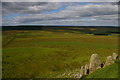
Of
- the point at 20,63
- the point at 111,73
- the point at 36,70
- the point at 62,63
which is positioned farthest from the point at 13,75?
the point at 111,73

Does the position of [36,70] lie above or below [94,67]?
below

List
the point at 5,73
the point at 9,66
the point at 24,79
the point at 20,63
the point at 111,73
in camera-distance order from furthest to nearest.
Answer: the point at 20,63 → the point at 9,66 → the point at 5,73 → the point at 24,79 → the point at 111,73

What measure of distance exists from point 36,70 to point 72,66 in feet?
30.9

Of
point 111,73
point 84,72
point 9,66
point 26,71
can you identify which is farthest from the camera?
point 9,66

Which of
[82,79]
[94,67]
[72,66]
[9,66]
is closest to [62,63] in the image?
[72,66]

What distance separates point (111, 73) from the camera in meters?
21.3

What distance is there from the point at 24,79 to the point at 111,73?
756 inches

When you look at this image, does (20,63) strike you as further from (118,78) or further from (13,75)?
(118,78)

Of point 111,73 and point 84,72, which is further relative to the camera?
point 84,72

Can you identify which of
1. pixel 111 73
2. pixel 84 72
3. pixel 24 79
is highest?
pixel 111 73

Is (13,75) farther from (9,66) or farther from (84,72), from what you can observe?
(84,72)

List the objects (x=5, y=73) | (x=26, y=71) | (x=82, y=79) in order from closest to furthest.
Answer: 1. (x=82, y=79)
2. (x=5, y=73)
3. (x=26, y=71)

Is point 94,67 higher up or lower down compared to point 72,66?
higher up

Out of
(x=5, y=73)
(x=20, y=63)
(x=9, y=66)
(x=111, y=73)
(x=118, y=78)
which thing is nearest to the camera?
(x=118, y=78)
